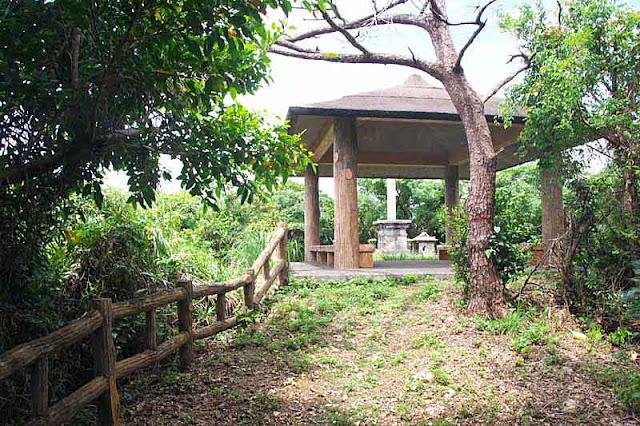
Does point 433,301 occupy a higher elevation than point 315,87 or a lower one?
lower

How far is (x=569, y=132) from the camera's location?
5930 mm

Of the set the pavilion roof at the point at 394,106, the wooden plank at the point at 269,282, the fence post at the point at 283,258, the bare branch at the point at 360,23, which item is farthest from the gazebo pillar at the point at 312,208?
the bare branch at the point at 360,23

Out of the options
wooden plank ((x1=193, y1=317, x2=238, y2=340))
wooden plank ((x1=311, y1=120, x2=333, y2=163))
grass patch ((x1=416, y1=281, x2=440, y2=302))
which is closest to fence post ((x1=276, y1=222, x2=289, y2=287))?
wooden plank ((x1=193, y1=317, x2=238, y2=340))

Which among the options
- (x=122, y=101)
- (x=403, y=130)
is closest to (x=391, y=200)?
(x=403, y=130)

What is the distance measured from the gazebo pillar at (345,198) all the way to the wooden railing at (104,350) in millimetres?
3491

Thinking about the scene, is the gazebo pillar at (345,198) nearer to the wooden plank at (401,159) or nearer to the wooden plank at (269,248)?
the wooden plank at (269,248)

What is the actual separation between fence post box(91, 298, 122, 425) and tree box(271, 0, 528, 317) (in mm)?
3784

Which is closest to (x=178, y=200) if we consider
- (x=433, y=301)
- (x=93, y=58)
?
(x=433, y=301)

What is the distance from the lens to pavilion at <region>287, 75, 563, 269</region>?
8.51 metres

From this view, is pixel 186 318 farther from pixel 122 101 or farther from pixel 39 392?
pixel 122 101

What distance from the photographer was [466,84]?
6000 millimetres

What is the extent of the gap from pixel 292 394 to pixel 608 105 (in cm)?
460

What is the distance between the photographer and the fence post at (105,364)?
318 cm

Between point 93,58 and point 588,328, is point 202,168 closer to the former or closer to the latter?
point 93,58
